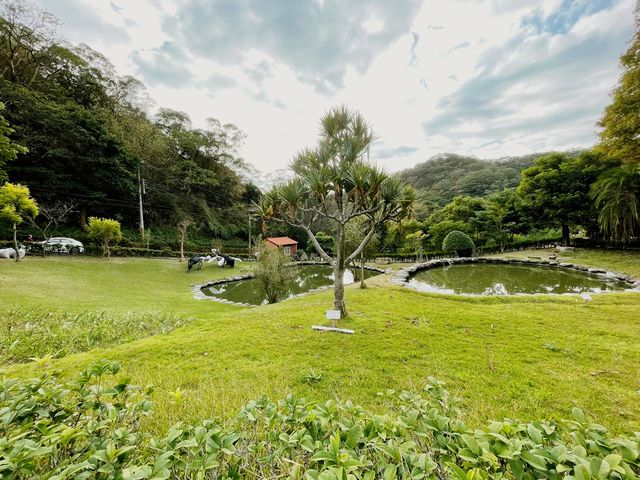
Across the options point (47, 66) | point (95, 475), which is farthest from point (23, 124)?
point (95, 475)

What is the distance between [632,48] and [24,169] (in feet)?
107

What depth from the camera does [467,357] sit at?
3.27 m

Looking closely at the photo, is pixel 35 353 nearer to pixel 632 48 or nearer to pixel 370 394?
pixel 370 394

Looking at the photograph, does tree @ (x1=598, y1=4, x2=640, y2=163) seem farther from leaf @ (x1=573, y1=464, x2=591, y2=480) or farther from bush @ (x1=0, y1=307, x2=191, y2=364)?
bush @ (x1=0, y1=307, x2=191, y2=364)

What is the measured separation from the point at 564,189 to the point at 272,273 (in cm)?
1906

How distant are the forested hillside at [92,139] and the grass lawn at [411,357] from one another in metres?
16.5

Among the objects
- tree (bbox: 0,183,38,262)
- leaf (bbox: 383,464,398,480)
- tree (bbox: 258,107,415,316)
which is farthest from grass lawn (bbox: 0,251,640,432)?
tree (bbox: 0,183,38,262)

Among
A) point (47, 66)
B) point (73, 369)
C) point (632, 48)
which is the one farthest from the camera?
point (47, 66)

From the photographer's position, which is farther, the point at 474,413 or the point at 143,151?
the point at 143,151

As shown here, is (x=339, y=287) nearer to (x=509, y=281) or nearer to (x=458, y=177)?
(x=509, y=281)

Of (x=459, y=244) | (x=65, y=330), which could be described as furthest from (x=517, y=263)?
(x=65, y=330)

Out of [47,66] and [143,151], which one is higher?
[47,66]

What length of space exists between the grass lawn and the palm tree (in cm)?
955

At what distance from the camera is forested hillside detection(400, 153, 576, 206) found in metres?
34.8
